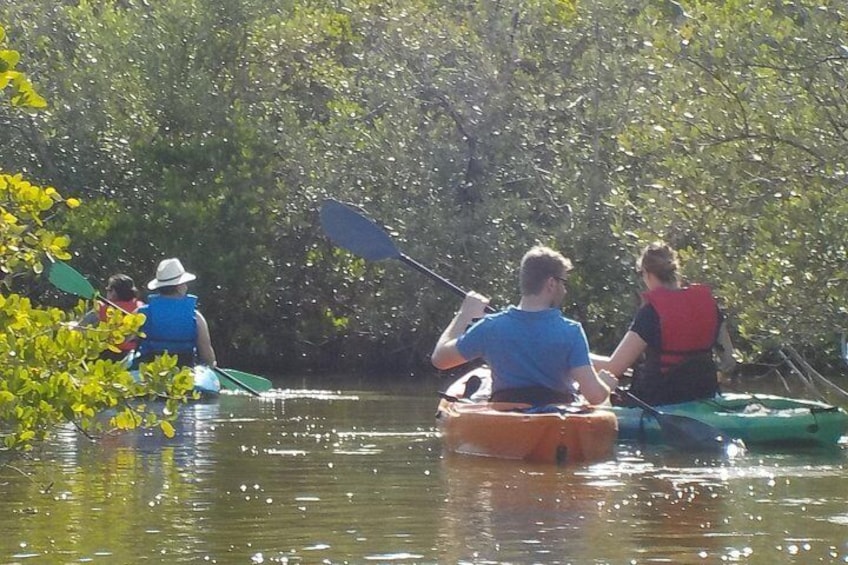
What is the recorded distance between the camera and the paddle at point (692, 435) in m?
10.1

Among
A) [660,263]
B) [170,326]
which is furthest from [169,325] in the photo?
[660,263]

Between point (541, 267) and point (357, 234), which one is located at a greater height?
point (357, 234)

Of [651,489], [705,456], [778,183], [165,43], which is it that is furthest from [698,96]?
[165,43]

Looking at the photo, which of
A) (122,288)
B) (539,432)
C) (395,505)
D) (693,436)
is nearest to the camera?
(395,505)

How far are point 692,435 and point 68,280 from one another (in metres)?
4.64

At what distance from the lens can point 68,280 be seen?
1230 cm

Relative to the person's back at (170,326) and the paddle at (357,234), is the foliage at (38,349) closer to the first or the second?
the paddle at (357,234)

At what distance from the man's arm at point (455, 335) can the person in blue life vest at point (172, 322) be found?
3.78 metres

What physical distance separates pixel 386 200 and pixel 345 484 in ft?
32.6

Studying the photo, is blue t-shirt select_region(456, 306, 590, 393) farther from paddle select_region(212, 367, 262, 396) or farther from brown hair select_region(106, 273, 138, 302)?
paddle select_region(212, 367, 262, 396)

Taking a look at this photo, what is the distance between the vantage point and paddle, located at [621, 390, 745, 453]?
1010 centimetres

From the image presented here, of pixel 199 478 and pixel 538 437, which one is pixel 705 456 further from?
pixel 199 478

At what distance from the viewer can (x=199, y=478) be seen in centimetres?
920

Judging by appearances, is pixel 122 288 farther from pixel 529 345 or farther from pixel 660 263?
pixel 529 345
